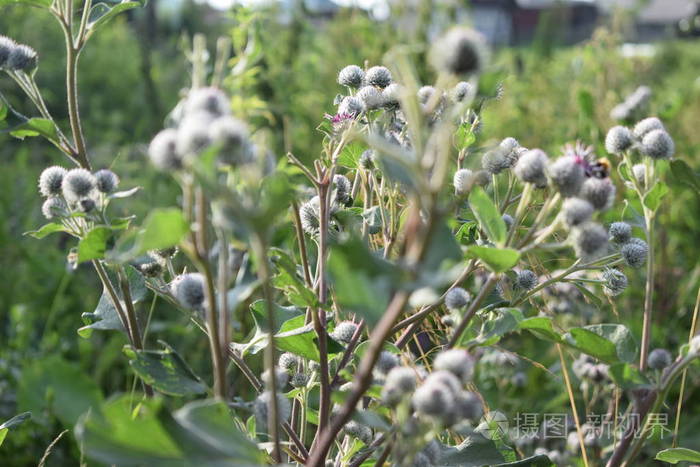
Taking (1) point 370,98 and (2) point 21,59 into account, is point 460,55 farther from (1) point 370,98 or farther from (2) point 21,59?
(2) point 21,59

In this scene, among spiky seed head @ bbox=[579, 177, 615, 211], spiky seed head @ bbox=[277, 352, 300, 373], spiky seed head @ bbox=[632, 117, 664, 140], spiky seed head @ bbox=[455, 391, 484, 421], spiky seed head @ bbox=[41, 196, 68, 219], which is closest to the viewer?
spiky seed head @ bbox=[455, 391, 484, 421]

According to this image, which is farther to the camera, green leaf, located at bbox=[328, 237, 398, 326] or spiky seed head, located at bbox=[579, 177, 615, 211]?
spiky seed head, located at bbox=[579, 177, 615, 211]

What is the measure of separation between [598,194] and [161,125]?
15.2 feet

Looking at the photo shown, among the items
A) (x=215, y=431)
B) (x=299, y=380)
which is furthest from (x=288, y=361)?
(x=215, y=431)

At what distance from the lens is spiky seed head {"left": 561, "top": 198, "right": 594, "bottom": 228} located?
881 mm

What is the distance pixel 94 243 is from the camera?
0.98 metres

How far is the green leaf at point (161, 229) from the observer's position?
0.71 m

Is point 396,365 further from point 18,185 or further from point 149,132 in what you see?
point 149,132

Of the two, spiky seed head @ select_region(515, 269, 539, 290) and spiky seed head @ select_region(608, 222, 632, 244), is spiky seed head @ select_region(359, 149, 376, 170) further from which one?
spiky seed head @ select_region(608, 222, 632, 244)

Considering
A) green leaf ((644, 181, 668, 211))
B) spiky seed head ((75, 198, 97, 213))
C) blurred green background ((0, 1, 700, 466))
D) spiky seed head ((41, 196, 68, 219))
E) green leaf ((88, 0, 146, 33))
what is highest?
green leaf ((88, 0, 146, 33))

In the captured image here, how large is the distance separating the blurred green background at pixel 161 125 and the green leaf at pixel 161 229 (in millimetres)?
153

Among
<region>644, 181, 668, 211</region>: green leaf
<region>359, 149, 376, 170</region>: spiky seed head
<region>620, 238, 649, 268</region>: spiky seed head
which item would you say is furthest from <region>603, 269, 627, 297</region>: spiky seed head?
<region>359, 149, 376, 170</region>: spiky seed head

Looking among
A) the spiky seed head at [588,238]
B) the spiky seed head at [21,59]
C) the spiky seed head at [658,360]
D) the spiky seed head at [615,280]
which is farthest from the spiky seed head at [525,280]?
the spiky seed head at [21,59]

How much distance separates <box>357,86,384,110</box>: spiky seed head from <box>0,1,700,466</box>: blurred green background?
18 cm
